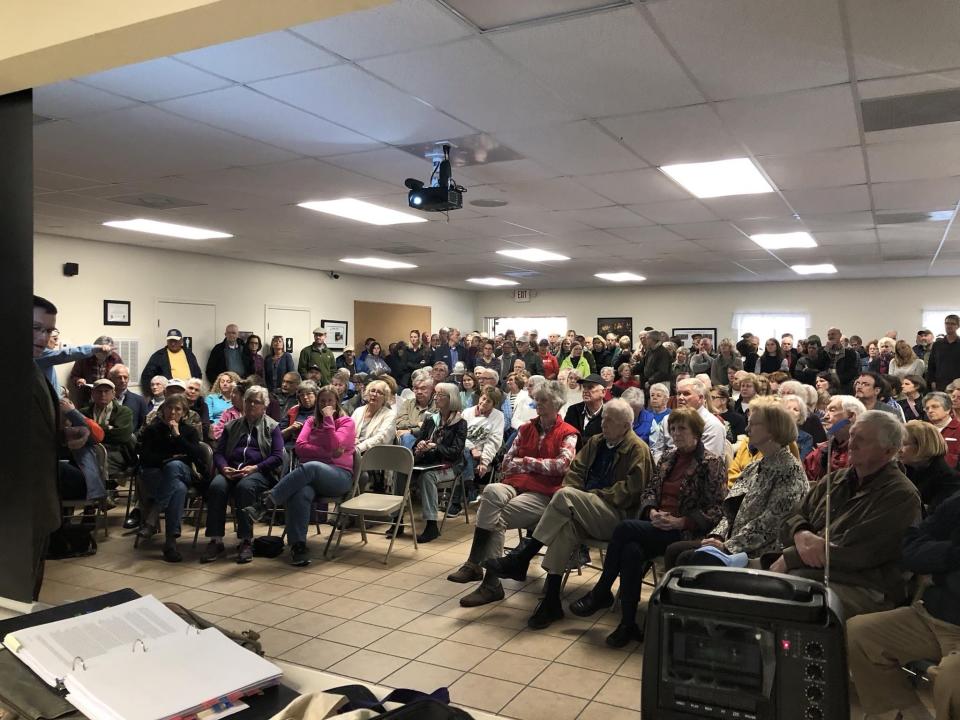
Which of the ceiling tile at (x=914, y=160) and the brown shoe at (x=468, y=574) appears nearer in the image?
the ceiling tile at (x=914, y=160)

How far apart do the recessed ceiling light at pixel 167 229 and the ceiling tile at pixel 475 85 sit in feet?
16.5

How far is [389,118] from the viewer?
13.8ft

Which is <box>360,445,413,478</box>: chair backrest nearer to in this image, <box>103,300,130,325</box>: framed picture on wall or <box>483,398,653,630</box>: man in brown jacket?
<box>483,398,653,630</box>: man in brown jacket

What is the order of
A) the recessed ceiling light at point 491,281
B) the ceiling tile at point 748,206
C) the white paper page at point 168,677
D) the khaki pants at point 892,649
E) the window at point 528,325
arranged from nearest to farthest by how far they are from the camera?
the white paper page at point 168,677
the khaki pants at point 892,649
the ceiling tile at point 748,206
the recessed ceiling light at point 491,281
the window at point 528,325

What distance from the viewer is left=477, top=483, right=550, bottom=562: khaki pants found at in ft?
14.8

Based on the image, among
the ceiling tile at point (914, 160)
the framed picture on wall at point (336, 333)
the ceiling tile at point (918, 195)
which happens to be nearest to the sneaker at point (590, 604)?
the ceiling tile at point (914, 160)

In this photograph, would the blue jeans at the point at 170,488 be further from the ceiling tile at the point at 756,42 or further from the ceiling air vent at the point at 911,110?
the ceiling air vent at the point at 911,110

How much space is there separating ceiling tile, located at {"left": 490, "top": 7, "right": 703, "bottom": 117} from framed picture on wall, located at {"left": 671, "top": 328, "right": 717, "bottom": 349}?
11882mm

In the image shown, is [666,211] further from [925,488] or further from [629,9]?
[629,9]

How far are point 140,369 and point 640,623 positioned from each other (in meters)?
8.00

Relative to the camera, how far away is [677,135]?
4.47m

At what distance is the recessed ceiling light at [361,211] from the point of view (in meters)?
6.74

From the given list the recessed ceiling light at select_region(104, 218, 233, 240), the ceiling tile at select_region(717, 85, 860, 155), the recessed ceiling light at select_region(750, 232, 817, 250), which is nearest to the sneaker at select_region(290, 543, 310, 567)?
the ceiling tile at select_region(717, 85, 860, 155)

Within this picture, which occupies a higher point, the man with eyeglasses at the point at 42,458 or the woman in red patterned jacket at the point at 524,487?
the man with eyeglasses at the point at 42,458
